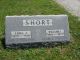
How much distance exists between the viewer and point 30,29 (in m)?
8.81

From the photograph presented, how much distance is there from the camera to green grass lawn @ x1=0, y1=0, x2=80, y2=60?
8508mm

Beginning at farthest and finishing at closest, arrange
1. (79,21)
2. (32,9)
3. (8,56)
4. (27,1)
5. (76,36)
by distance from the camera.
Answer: (27,1), (32,9), (79,21), (76,36), (8,56)

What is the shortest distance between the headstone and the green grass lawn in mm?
255

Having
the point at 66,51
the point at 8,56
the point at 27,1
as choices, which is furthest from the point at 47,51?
the point at 27,1

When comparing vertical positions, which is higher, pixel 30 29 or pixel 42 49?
pixel 30 29

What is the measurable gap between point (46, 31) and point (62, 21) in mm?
533

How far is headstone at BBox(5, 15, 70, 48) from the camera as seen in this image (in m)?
8.77

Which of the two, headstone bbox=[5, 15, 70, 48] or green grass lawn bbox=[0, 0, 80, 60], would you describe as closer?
green grass lawn bbox=[0, 0, 80, 60]

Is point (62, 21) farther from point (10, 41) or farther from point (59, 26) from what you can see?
point (10, 41)

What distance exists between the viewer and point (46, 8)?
13539 mm

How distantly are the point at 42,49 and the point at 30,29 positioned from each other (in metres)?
0.65

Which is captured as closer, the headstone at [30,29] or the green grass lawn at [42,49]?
the green grass lawn at [42,49]

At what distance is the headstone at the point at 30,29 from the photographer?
345 inches

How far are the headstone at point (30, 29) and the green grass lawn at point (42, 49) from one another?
0.84 feet
